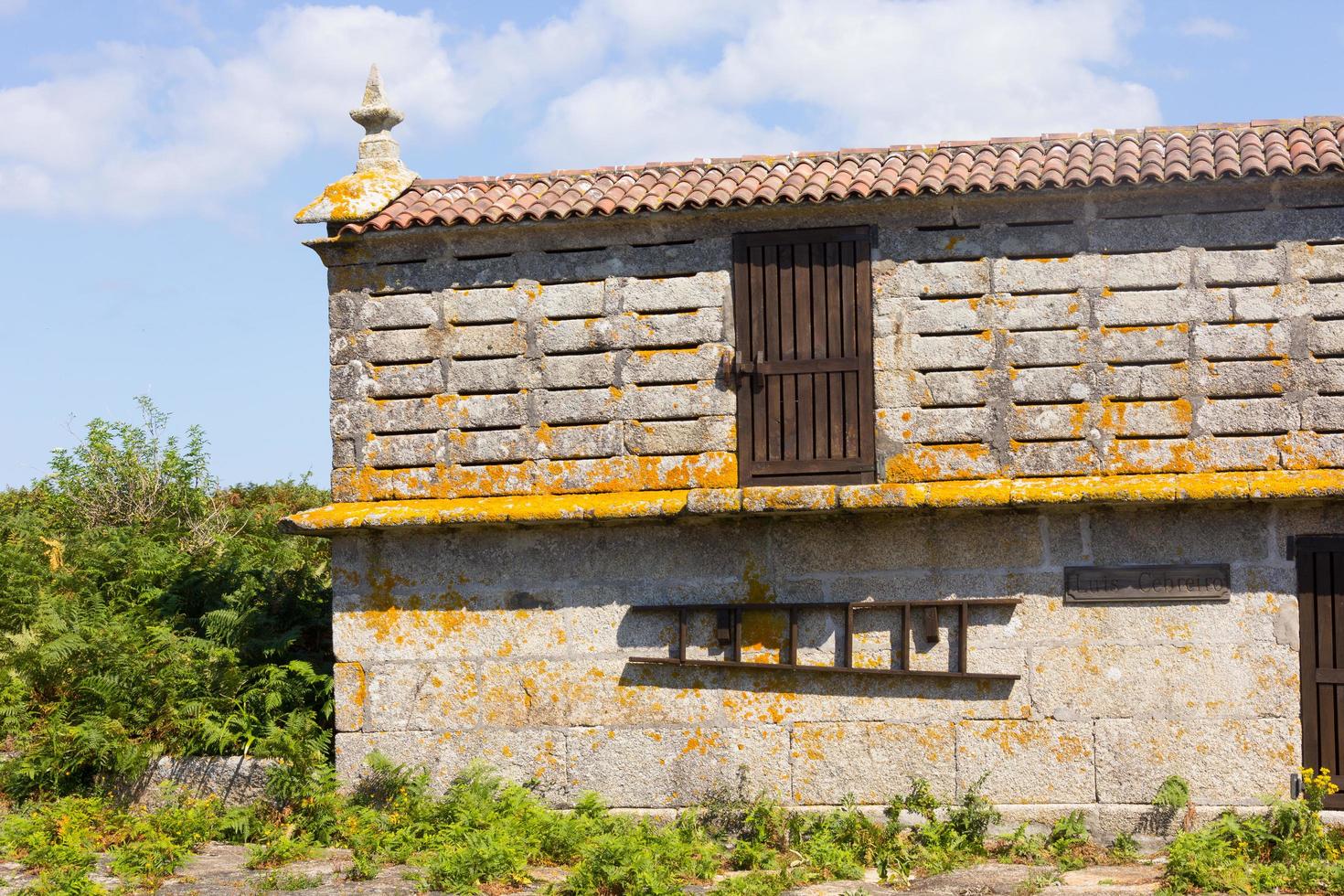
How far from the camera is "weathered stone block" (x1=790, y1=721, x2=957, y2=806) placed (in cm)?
877

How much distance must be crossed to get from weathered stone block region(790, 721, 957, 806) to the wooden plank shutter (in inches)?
61.6

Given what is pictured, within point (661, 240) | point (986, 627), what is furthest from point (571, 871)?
point (661, 240)

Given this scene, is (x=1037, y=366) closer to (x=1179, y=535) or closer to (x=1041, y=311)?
(x=1041, y=311)

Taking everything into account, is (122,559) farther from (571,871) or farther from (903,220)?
(903,220)

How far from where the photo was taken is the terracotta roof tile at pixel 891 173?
346 inches

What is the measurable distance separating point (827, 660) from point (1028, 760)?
52.7 inches

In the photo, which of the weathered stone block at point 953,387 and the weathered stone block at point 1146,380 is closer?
the weathered stone block at point 1146,380

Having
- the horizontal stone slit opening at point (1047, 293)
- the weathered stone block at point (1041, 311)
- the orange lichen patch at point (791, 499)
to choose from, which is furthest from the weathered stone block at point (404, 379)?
the horizontal stone slit opening at point (1047, 293)

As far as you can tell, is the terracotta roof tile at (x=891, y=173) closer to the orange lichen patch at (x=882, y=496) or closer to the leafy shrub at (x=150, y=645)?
the orange lichen patch at (x=882, y=496)

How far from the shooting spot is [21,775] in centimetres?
956

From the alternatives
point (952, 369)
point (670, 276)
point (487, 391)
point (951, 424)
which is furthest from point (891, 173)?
point (487, 391)

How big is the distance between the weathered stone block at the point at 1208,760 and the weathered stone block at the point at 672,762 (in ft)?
6.57

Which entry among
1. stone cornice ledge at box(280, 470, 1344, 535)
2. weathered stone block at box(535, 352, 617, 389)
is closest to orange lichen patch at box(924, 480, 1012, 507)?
stone cornice ledge at box(280, 470, 1344, 535)

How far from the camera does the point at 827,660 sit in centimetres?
891
